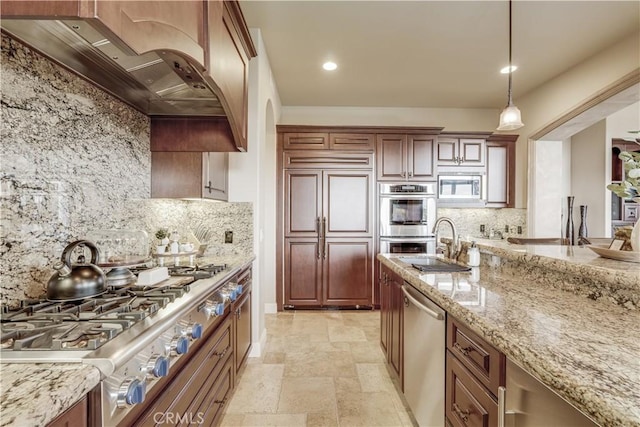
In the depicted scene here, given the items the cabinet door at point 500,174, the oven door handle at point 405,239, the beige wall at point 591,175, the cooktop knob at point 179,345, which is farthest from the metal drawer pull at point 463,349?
the beige wall at point 591,175

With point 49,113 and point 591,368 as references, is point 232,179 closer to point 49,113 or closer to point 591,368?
point 49,113

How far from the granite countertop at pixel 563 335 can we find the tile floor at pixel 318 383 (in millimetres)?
1020

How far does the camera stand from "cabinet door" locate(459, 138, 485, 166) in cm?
450

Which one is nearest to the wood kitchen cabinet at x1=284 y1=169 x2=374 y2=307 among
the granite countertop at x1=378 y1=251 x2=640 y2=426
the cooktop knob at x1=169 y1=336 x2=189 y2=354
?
the granite countertop at x1=378 y1=251 x2=640 y2=426

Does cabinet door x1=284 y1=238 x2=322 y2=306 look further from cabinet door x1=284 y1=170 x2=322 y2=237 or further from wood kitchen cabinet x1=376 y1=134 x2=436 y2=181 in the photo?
wood kitchen cabinet x1=376 y1=134 x2=436 y2=181

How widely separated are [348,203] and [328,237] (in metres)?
0.51

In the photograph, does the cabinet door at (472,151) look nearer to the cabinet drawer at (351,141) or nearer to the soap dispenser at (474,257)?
the cabinet drawer at (351,141)

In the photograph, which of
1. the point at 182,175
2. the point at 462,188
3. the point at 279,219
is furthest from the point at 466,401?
the point at 462,188

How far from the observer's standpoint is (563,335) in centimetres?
95

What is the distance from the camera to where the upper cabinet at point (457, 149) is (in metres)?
4.48

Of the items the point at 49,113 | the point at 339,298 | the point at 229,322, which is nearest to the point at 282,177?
the point at 339,298

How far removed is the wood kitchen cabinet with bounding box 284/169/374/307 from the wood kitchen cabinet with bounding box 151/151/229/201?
182cm

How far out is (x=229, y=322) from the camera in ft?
6.50

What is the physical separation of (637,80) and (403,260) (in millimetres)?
2720
